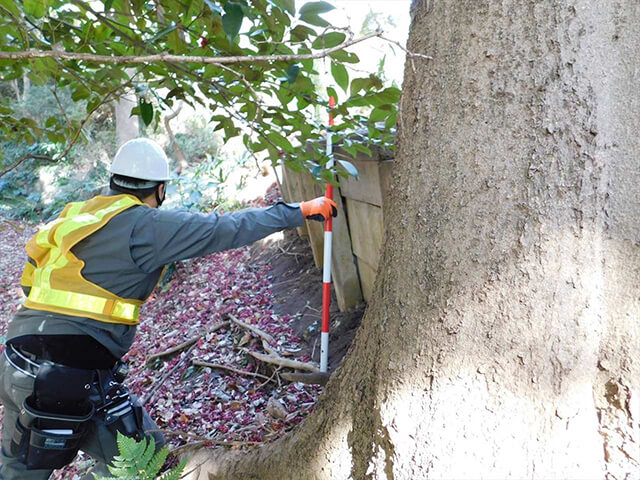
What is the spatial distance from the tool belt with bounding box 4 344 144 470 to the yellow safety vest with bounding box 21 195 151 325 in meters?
0.33

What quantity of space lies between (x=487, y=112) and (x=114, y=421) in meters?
2.80

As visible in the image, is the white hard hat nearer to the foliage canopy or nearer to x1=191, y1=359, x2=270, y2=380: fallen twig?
the foliage canopy

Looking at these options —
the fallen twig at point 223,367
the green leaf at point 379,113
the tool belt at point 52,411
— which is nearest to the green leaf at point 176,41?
the green leaf at point 379,113

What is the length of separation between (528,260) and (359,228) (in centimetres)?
272

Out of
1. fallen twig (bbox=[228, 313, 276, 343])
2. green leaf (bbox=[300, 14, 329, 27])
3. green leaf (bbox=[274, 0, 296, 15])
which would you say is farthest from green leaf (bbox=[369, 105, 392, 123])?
fallen twig (bbox=[228, 313, 276, 343])

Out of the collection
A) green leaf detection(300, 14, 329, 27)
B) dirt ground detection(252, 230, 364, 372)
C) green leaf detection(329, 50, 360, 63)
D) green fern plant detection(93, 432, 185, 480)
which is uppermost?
green leaf detection(300, 14, 329, 27)

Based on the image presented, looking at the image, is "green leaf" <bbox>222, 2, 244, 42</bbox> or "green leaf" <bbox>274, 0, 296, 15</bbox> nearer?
"green leaf" <bbox>222, 2, 244, 42</bbox>

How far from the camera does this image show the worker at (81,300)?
262 centimetres

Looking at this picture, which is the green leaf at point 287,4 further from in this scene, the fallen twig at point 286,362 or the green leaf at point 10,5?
the fallen twig at point 286,362

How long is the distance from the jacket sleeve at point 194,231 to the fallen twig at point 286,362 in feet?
4.70

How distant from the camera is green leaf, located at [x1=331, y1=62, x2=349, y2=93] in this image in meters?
1.80

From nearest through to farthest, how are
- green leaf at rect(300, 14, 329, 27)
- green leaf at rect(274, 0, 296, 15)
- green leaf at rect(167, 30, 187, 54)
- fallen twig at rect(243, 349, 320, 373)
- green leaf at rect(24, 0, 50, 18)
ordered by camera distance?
green leaf at rect(274, 0, 296, 15)
green leaf at rect(300, 14, 329, 27)
green leaf at rect(24, 0, 50, 18)
green leaf at rect(167, 30, 187, 54)
fallen twig at rect(243, 349, 320, 373)

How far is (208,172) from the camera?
1039 centimetres

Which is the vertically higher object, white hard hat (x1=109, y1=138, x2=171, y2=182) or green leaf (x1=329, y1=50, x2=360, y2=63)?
green leaf (x1=329, y1=50, x2=360, y2=63)
